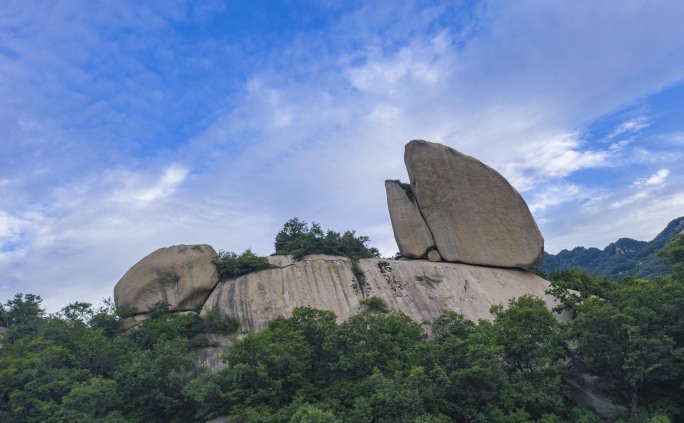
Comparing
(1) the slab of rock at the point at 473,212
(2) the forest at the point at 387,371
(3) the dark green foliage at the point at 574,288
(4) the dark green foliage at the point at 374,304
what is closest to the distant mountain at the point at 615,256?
(3) the dark green foliage at the point at 574,288

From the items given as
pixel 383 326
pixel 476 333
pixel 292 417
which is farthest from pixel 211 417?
pixel 476 333

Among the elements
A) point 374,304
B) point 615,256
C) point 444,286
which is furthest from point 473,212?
point 615,256

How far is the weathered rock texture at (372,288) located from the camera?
78.0ft

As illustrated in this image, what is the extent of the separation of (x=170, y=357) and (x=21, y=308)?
463 inches

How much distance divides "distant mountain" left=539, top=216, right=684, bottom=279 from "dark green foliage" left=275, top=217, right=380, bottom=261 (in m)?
42.5

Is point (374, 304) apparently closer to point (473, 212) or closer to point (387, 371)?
point (387, 371)

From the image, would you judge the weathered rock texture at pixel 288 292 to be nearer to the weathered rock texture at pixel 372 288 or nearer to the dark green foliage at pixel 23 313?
the weathered rock texture at pixel 372 288

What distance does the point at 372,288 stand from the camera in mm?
24828

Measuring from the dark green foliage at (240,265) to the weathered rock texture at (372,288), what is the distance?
385 mm

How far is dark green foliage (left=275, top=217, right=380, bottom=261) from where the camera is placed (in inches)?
1064

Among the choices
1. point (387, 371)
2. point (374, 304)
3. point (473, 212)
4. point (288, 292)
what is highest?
point (473, 212)

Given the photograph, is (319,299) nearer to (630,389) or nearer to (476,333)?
(476,333)

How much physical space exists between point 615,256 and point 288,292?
6591cm

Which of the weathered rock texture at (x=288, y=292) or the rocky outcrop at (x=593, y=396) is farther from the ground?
the weathered rock texture at (x=288, y=292)
